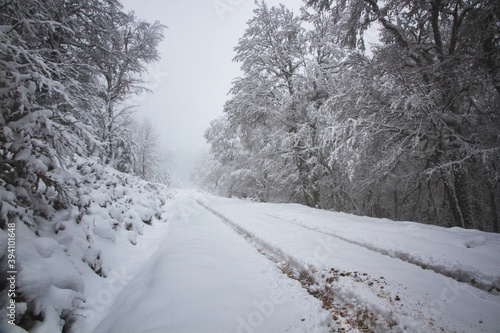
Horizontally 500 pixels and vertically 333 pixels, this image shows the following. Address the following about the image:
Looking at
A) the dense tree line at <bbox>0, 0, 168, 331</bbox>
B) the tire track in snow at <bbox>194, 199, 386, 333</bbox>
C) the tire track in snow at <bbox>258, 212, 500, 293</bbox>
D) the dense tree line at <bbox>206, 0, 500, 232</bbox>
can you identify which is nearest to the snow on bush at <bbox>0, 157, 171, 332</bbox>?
the dense tree line at <bbox>0, 0, 168, 331</bbox>

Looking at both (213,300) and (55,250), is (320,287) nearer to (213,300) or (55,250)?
(213,300)

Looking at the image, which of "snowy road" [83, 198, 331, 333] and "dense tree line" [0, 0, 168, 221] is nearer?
"snowy road" [83, 198, 331, 333]

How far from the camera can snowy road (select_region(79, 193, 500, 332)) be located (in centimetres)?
176

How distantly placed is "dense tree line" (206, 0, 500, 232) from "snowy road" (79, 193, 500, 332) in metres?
2.64

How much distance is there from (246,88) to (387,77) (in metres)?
6.72

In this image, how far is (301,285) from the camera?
8.15 feet

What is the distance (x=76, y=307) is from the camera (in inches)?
81.6

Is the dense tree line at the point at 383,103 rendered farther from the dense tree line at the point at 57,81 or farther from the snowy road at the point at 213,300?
the dense tree line at the point at 57,81

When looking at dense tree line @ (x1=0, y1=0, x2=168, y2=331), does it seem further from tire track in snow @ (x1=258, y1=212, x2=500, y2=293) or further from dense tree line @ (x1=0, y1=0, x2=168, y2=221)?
tire track in snow @ (x1=258, y1=212, x2=500, y2=293)

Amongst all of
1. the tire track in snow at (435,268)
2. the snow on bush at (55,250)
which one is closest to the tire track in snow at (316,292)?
the tire track in snow at (435,268)

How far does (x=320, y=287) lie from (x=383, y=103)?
5.59 meters

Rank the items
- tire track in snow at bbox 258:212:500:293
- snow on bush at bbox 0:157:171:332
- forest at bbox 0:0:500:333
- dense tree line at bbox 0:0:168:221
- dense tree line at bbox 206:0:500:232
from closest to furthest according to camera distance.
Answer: snow on bush at bbox 0:157:171:332, forest at bbox 0:0:500:333, tire track in snow at bbox 258:212:500:293, dense tree line at bbox 0:0:168:221, dense tree line at bbox 206:0:500:232

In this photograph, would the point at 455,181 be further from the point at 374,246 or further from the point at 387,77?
the point at 374,246

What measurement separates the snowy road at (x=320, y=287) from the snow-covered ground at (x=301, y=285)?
0.4 inches
